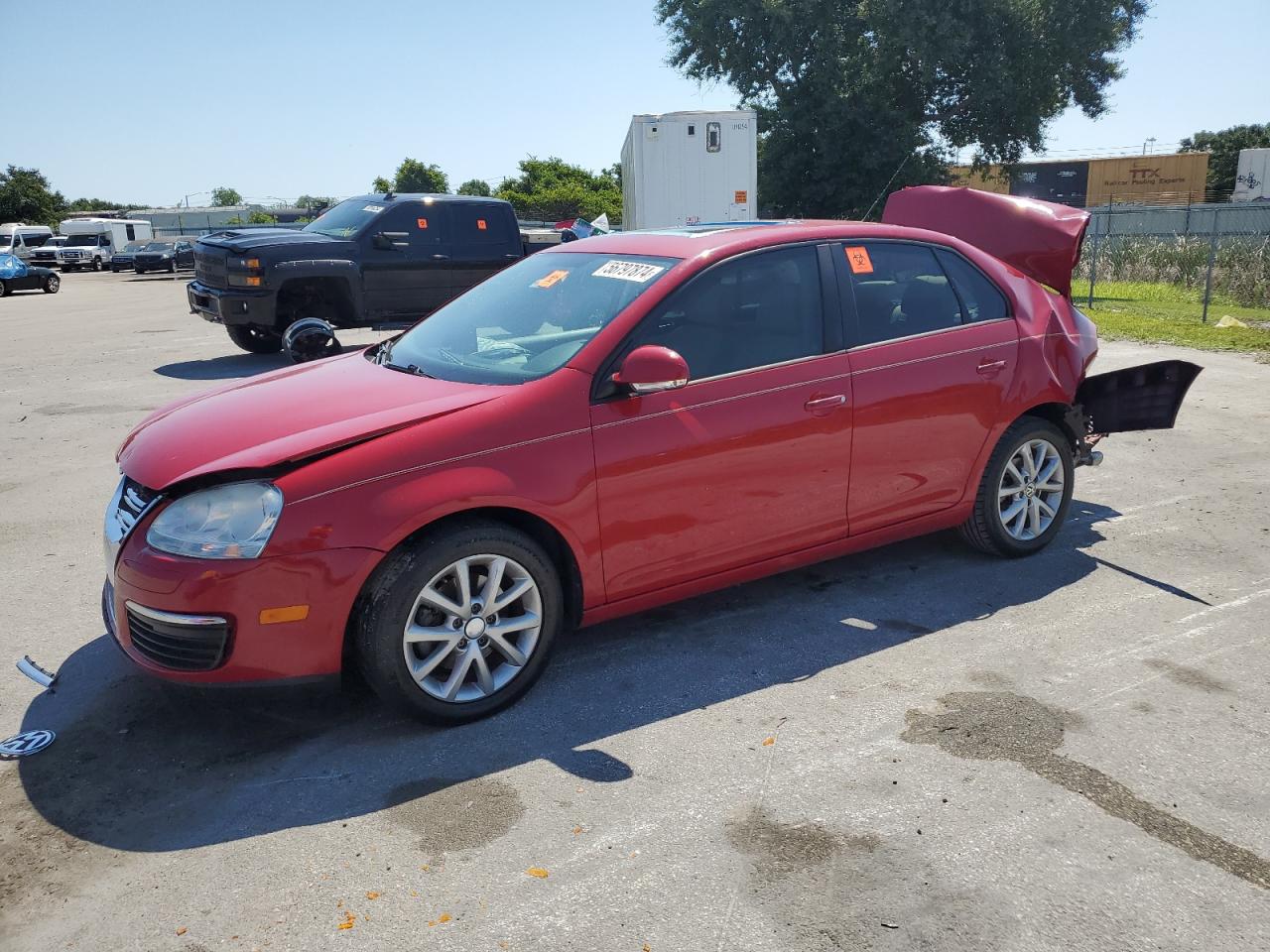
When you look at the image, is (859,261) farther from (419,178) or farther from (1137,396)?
(419,178)

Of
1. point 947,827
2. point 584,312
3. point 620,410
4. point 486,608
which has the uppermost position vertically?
point 584,312

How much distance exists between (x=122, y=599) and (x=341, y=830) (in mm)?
1158

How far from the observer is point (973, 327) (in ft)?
15.6

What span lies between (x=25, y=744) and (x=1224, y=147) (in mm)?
86994

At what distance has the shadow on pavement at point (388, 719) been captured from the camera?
311 cm

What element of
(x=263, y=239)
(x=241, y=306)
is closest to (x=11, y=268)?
(x=263, y=239)

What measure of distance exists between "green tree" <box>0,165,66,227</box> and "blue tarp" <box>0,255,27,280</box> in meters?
47.7

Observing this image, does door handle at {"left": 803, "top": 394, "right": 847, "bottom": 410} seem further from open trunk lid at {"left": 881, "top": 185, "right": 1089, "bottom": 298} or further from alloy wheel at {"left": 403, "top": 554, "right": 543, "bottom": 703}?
open trunk lid at {"left": 881, "top": 185, "right": 1089, "bottom": 298}

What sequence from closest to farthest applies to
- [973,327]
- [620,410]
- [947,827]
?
[947,827] < [620,410] < [973,327]

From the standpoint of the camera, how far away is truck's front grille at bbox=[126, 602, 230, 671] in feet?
10.5

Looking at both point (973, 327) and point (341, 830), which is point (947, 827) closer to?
point (341, 830)

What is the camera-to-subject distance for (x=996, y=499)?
4.91 meters

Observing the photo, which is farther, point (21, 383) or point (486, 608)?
point (21, 383)

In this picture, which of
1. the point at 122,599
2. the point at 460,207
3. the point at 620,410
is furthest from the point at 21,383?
the point at 620,410
